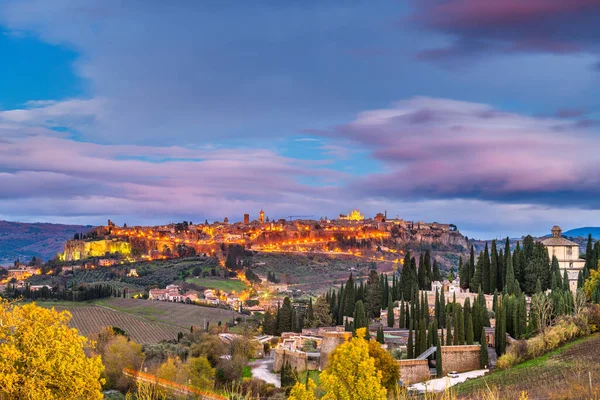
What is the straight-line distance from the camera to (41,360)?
11.6m

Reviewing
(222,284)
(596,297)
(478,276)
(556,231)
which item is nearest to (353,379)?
(596,297)

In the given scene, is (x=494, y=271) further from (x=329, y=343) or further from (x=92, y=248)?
(x=92, y=248)

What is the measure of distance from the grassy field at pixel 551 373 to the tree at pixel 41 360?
12.1m

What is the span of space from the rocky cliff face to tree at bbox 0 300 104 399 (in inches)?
5296

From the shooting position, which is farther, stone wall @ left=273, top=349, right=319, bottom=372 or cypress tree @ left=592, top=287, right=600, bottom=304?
stone wall @ left=273, top=349, right=319, bottom=372

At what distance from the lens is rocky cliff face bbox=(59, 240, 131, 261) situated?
468ft

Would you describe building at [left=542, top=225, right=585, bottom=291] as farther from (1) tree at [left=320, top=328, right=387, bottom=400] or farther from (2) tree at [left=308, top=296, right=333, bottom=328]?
(1) tree at [left=320, top=328, right=387, bottom=400]

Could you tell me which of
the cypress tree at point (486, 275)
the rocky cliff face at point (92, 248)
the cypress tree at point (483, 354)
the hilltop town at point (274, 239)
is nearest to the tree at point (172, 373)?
the cypress tree at point (483, 354)

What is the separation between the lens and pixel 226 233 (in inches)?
6526

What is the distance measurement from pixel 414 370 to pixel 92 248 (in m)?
125

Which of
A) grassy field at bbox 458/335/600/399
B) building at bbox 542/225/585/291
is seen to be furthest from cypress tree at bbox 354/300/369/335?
building at bbox 542/225/585/291

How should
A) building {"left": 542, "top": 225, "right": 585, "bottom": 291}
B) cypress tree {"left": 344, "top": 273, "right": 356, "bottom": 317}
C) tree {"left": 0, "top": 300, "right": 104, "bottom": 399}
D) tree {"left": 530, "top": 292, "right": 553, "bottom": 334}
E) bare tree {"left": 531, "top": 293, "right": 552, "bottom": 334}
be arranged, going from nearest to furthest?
1. tree {"left": 0, "top": 300, "right": 104, "bottom": 399}
2. bare tree {"left": 531, "top": 293, "right": 552, "bottom": 334}
3. tree {"left": 530, "top": 292, "right": 553, "bottom": 334}
4. building {"left": 542, "top": 225, "right": 585, "bottom": 291}
5. cypress tree {"left": 344, "top": 273, "right": 356, "bottom": 317}

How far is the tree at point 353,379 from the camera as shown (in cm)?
1388

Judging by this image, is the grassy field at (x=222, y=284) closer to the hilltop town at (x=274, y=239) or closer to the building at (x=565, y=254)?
the hilltop town at (x=274, y=239)
